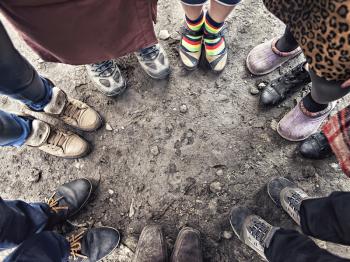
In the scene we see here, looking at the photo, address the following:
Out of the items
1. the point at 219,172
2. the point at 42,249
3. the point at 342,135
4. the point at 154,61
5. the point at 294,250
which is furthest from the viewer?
the point at 154,61

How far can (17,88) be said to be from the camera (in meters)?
1.26

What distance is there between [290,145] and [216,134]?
43 cm

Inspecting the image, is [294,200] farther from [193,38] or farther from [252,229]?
[193,38]

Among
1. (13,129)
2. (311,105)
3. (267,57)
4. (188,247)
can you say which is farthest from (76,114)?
(311,105)

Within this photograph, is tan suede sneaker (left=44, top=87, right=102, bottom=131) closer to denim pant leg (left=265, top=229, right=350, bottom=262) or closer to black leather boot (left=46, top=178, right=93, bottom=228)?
black leather boot (left=46, top=178, right=93, bottom=228)

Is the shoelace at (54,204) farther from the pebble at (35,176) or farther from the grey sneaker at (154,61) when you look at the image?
the grey sneaker at (154,61)

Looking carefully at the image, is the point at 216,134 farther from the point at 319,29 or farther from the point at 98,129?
the point at 319,29

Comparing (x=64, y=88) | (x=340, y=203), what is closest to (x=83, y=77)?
(x=64, y=88)

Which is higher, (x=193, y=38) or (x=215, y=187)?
(x=193, y=38)

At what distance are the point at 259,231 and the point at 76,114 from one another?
1202 mm

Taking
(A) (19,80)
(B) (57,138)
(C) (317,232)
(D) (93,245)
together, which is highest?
(A) (19,80)

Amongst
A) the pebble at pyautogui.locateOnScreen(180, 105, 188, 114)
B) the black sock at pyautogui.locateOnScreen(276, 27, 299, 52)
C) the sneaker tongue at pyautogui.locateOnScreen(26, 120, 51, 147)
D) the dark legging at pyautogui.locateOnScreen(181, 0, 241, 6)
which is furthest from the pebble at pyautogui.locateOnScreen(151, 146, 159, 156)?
the black sock at pyautogui.locateOnScreen(276, 27, 299, 52)

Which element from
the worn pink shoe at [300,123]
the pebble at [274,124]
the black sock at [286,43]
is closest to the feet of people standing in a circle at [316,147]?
the worn pink shoe at [300,123]

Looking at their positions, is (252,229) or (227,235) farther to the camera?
(227,235)
